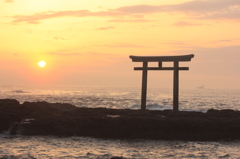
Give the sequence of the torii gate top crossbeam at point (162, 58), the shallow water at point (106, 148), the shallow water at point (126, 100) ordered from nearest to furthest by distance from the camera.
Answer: the shallow water at point (106, 148) → the torii gate top crossbeam at point (162, 58) → the shallow water at point (126, 100)

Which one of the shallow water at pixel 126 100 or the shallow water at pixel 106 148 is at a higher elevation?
the shallow water at pixel 126 100

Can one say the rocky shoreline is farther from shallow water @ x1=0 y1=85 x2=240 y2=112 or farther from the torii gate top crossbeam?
shallow water @ x1=0 y1=85 x2=240 y2=112

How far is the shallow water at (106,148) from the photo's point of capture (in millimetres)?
15961

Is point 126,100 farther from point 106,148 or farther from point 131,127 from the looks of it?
point 106,148

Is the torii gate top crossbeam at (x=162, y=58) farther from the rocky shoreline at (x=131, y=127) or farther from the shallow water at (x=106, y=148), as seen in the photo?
the shallow water at (x=106, y=148)

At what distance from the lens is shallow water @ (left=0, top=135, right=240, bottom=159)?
16.0 m

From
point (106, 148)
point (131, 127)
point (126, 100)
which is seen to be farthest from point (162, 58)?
point (126, 100)

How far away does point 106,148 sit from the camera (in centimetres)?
1709

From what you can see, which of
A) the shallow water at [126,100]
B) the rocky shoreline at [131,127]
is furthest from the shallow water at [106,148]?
the shallow water at [126,100]

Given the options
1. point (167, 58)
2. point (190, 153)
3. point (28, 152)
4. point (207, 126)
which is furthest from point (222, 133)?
point (28, 152)

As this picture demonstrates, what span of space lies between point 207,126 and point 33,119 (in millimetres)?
9438

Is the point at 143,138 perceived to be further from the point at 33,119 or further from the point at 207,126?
the point at 33,119

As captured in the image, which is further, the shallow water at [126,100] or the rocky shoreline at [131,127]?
the shallow water at [126,100]

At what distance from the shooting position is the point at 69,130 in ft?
65.5
